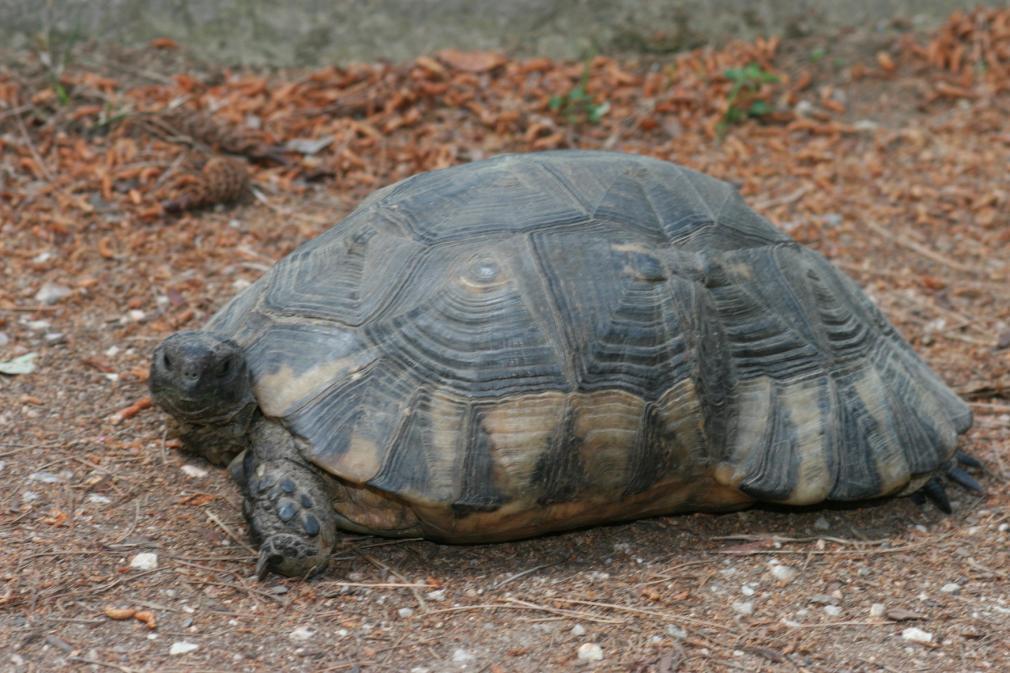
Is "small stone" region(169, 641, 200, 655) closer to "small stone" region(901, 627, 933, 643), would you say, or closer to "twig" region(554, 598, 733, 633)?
"twig" region(554, 598, 733, 633)

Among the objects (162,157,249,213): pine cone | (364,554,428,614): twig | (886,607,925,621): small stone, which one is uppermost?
(162,157,249,213): pine cone

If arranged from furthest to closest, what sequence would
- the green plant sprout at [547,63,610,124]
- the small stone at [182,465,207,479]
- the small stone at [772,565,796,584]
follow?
the green plant sprout at [547,63,610,124] < the small stone at [182,465,207,479] < the small stone at [772,565,796,584]

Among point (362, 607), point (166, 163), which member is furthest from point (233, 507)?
point (166, 163)

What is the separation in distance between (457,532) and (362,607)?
0.40m

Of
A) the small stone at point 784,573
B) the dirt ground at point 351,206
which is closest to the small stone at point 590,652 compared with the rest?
the dirt ground at point 351,206

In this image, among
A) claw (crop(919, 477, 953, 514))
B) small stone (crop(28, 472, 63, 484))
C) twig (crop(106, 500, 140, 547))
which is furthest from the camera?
claw (crop(919, 477, 953, 514))

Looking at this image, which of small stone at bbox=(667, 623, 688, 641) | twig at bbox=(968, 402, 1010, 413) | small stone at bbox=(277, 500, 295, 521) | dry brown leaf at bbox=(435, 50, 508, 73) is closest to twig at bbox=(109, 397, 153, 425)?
small stone at bbox=(277, 500, 295, 521)

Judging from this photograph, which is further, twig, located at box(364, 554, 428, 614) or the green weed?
the green weed

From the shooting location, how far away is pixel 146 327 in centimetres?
536

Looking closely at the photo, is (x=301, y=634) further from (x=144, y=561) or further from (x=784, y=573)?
(x=784, y=573)

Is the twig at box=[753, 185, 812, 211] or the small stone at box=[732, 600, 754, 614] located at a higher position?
the twig at box=[753, 185, 812, 211]

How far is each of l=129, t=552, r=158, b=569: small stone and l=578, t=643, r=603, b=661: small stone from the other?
1.37m

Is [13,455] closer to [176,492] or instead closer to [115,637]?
[176,492]

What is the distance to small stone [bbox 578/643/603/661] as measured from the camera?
3604 millimetres
